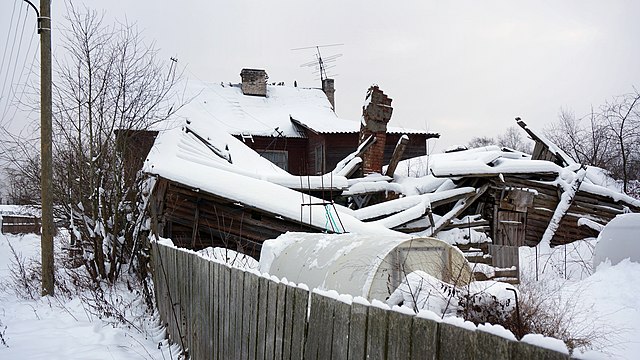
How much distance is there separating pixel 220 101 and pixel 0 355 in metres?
21.4

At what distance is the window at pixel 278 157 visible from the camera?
25.5m

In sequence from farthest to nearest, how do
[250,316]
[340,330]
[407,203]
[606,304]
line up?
[407,203] < [606,304] < [250,316] < [340,330]

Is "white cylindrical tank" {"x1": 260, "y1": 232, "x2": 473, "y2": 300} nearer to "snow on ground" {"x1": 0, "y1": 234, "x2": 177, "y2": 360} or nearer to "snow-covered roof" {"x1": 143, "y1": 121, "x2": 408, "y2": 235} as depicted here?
"snow on ground" {"x1": 0, "y1": 234, "x2": 177, "y2": 360}

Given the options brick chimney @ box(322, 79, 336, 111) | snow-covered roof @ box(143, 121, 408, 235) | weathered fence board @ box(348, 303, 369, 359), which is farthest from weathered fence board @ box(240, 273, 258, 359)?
brick chimney @ box(322, 79, 336, 111)

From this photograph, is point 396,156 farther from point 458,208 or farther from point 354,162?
point 458,208

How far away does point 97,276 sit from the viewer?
39.9ft

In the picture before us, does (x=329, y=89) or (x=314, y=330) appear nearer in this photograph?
(x=314, y=330)

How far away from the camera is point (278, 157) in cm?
2600

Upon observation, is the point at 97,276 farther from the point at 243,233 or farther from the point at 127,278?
the point at 243,233

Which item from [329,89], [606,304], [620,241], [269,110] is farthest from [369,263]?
[329,89]

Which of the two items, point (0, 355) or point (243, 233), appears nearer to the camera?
point (0, 355)

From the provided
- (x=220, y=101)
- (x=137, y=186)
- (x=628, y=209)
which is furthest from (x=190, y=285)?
(x=220, y=101)

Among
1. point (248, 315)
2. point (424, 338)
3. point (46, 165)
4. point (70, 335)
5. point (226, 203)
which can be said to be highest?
point (424, 338)

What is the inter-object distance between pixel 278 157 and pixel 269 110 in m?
2.94
